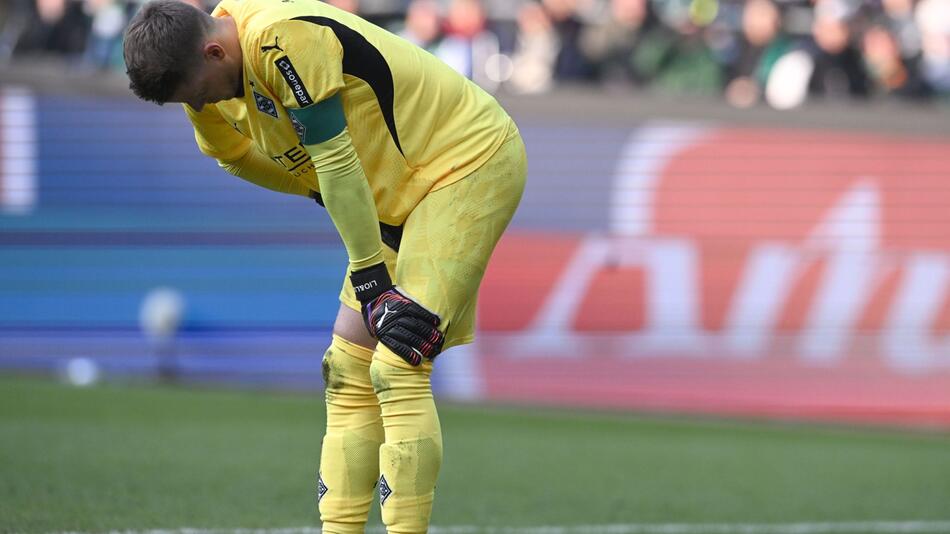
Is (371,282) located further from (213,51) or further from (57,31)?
(57,31)

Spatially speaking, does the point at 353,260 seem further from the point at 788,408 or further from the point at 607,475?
the point at 788,408

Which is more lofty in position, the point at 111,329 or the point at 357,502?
the point at 357,502

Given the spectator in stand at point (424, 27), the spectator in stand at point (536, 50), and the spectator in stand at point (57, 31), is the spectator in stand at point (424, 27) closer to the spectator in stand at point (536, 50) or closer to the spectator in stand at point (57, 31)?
the spectator in stand at point (536, 50)

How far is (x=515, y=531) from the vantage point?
575cm

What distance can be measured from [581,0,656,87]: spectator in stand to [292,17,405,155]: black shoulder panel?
32.4 feet

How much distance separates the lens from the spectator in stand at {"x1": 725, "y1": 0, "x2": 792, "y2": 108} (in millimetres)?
13812

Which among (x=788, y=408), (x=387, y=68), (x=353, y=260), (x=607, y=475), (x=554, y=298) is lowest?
(x=788, y=408)

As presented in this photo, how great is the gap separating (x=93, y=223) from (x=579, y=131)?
494 centimetres

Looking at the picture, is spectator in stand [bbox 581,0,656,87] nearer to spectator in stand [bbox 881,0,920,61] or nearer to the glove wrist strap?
spectator in stand [bbox 881,0,920,61]

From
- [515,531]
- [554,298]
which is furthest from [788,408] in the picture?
[515,531]

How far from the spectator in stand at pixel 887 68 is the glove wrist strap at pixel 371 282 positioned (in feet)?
36.8

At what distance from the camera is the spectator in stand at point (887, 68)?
1420cm

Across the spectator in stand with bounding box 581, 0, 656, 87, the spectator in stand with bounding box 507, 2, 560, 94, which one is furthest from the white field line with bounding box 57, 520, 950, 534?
the spectator in stand with bounding box 507, 2, 560, 94

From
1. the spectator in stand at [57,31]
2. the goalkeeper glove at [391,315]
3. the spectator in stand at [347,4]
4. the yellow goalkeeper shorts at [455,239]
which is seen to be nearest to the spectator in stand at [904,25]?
the spectator in stand at [347,4]
